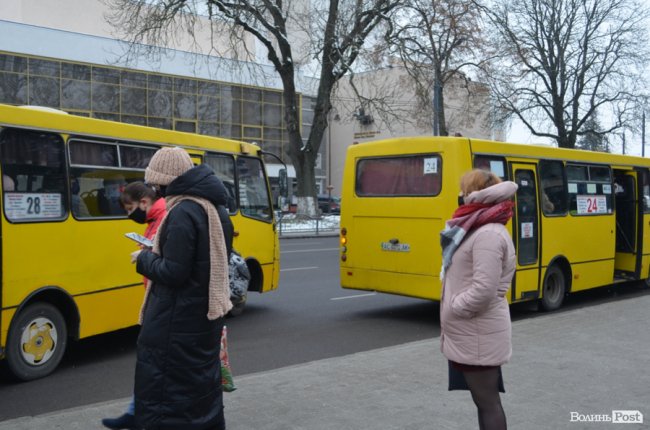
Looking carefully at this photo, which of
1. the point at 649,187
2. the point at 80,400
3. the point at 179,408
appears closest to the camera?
the point at 179,408

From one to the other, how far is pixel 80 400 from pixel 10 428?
129 centimetres

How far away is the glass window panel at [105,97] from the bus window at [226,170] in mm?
34381

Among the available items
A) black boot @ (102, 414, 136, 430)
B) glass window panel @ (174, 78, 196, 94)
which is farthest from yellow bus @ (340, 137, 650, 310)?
glass window panel @ (174, 78, 196, 94)

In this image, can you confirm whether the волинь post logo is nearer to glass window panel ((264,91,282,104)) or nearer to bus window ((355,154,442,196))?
bus window ((355,154,442,196))

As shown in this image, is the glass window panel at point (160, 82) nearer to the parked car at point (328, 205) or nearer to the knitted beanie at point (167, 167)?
the parked car at point (328, 205)

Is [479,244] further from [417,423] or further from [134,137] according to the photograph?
[134,137]

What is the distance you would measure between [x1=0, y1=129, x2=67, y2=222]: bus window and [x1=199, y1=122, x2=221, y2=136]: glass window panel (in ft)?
133

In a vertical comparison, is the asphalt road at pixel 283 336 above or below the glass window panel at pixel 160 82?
below

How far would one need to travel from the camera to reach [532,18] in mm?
38094

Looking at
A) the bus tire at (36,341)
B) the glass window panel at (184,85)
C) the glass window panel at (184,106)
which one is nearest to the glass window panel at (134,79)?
the glass window panel at (184,85)

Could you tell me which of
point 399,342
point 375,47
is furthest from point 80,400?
point 375,47

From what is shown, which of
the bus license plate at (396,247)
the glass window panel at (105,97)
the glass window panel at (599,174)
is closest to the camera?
the bus license plate at (396,247)

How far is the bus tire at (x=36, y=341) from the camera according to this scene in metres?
6.54

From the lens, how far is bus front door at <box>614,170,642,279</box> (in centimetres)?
1295
